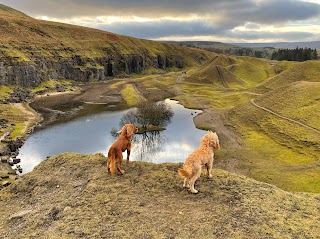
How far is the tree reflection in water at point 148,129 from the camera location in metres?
63.9

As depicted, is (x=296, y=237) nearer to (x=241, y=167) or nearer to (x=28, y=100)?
(x=241, y=167)

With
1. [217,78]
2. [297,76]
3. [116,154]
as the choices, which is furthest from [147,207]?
[217,78]

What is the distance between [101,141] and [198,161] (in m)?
55.1

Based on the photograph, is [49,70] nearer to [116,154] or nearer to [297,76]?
[297,76]

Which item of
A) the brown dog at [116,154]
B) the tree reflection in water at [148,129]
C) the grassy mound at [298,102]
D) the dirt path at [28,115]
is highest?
the brown dog at [116,154]

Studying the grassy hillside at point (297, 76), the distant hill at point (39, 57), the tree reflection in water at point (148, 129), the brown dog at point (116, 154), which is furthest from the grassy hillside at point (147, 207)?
the distant hill at point (39, 57)

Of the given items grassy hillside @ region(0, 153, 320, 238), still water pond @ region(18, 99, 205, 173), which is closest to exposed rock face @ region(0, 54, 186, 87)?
still water pond @ region(18, 99, 205, 173)

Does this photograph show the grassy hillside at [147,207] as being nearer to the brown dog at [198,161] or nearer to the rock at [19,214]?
the rock at [19,214]

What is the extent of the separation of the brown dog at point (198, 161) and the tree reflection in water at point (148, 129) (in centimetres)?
4131

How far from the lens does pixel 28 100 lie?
11400 centimetres

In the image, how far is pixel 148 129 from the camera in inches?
3034

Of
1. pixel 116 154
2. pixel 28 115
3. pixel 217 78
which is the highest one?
pixel 116 154

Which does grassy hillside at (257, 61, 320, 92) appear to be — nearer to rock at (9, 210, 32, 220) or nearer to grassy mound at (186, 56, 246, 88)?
grassy mound at (186, 56, 246, 88)

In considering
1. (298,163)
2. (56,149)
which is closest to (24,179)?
(56,149)
